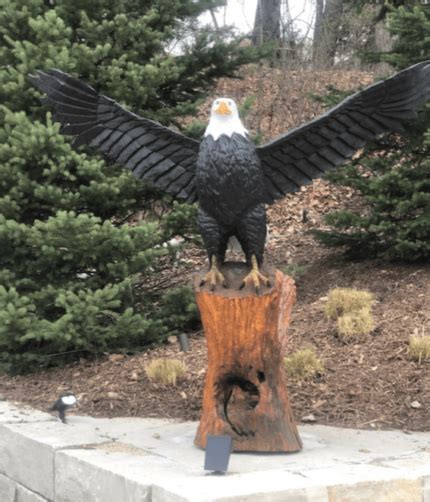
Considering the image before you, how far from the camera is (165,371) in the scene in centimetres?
504

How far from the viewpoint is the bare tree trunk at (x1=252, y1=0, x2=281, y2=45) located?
12938mm

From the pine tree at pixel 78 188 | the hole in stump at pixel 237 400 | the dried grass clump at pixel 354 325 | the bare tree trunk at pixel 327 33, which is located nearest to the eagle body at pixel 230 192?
the hole in stump at pixel 237 400

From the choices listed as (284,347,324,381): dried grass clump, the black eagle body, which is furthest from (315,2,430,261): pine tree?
the black eagle body

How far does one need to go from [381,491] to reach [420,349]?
6.49 feet

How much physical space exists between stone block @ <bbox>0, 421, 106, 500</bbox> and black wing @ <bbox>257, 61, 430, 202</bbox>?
70.3 inches

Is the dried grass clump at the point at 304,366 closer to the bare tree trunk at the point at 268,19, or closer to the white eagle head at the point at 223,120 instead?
the white eagle head at the point at 223,120

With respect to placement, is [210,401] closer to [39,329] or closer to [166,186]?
[166,186]

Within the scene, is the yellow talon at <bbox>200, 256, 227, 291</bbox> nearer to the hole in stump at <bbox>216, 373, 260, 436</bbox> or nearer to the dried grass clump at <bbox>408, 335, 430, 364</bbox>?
the hole in stump at <bbox>216, 373, 260, 436</bbox>

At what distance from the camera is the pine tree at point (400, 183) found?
641 centimetres

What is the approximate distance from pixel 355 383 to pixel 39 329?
2301 millimetres

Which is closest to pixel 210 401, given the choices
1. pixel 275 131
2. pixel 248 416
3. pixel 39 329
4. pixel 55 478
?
pixel 248 416

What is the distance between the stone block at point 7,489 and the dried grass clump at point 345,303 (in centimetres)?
278

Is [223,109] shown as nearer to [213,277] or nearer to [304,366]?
[213,277]

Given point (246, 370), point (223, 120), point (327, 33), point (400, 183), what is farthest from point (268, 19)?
point (246, 370)
